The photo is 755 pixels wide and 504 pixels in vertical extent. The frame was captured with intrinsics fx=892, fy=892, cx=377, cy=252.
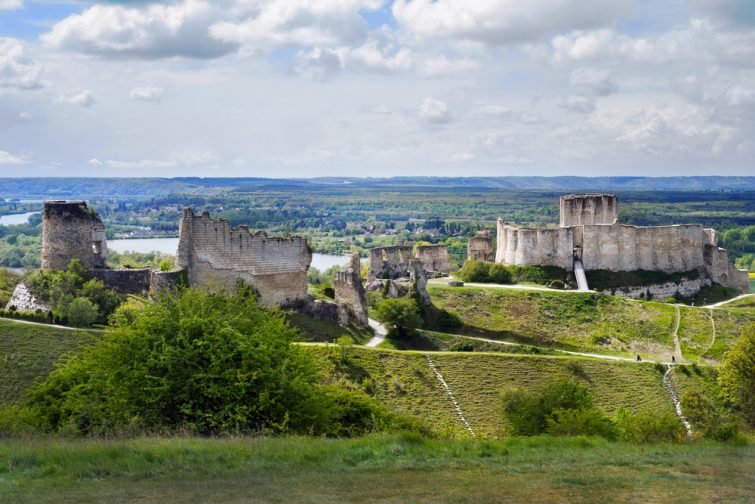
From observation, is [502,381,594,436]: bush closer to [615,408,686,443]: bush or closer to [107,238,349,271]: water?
[615,408,686,443]: bush

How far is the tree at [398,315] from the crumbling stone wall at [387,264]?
492 inches

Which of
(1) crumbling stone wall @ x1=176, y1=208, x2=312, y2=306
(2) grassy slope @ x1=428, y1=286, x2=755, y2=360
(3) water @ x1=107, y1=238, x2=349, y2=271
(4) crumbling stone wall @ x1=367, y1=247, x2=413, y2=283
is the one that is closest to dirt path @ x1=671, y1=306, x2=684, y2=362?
(2) grassy slope @ x1=428, y1=286, x2=755, y2=360

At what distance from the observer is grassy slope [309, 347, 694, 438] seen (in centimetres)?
3838

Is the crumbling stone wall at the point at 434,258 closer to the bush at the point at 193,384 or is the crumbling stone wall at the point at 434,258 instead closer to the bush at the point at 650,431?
the bush at the point at 650,431

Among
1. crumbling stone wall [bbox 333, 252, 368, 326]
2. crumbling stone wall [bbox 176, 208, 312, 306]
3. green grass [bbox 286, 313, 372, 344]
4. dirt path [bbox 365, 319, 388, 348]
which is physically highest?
crumbling stone wall [bbox 176, 208, 312, 306]

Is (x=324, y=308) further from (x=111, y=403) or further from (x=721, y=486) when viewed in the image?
(x=721, y=486)

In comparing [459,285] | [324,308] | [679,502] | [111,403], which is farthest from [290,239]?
[679,502]

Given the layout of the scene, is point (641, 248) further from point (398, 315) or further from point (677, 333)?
point (398, 315)

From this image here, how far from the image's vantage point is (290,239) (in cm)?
4884

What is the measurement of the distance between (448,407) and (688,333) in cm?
2386

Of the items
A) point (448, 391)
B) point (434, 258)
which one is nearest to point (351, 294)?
point (448, 391)

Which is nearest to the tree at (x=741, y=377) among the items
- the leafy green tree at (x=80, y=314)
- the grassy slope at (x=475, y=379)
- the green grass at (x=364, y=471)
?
the grassy slope at (x=475, y=379)

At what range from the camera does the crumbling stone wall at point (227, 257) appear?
1836 inches

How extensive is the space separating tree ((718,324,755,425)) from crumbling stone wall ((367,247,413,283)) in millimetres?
28374
